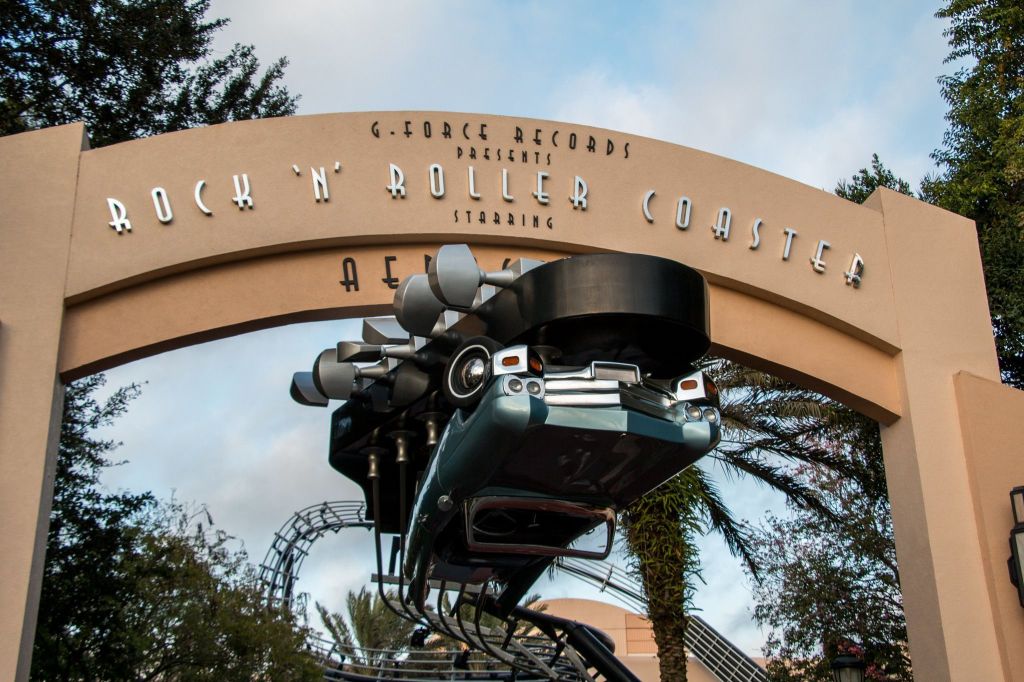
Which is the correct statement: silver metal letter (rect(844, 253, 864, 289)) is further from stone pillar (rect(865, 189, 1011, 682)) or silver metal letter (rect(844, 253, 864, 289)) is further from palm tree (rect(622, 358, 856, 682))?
palm tree (rect(622, 358, 856, 682))

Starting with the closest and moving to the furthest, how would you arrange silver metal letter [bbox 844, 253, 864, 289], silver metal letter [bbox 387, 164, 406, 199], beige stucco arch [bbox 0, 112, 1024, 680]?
beige stucco arch [bbox 0, 112, 1024, 680] < silver metal letter [bbox 387, 164, 406, 199] < silver metal letter [bbox 844, 253, 864, 289]

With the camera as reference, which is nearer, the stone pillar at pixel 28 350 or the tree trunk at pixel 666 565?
the stone pillar at pixel 28 350

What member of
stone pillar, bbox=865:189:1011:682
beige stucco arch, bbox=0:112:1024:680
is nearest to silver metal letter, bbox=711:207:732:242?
beige stucco arch, bbox=0:112:1024:680

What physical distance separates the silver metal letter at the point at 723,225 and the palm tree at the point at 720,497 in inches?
153

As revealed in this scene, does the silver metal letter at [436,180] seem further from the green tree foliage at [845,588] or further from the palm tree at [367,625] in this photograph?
the palm tree at [367,625]

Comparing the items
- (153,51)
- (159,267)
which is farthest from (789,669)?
(153,51)

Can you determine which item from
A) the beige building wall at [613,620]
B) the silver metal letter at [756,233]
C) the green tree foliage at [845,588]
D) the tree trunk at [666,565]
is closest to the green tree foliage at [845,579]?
Answer: the green tree foliage at [845,588]

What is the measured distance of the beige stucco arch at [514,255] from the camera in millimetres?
11117

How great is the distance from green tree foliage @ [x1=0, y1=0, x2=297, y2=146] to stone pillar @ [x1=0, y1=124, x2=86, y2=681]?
308 inches

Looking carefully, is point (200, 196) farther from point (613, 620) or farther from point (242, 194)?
point (613, 620)

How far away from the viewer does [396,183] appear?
1202 cm

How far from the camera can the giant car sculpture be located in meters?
7.24

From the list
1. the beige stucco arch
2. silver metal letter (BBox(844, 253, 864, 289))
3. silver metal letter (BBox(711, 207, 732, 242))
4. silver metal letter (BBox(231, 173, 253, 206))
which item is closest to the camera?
the beige stucco arch

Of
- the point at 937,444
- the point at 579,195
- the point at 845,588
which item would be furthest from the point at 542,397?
the point at 845,588
